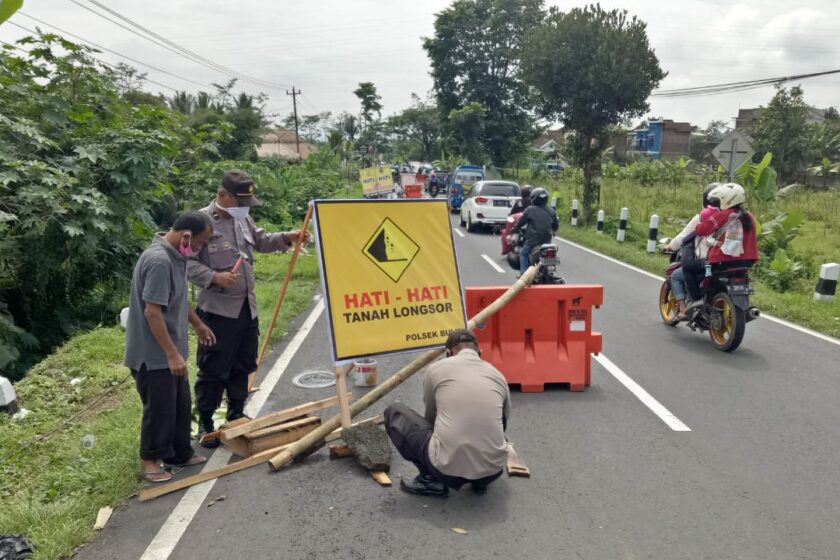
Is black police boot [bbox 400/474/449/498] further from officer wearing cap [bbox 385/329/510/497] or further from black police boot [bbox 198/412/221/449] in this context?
black police boot [bbox 198/412/221/449]

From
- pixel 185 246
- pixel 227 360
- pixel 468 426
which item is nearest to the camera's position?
pixel 468 426

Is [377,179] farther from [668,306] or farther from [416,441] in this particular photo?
[416,441]

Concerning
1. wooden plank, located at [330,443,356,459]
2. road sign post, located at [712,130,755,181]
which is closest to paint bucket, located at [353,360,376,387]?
wooden plank, located at [330,443,356,459]

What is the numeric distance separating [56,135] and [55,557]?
711 centimetres

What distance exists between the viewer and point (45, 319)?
382 inches

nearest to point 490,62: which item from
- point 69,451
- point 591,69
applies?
point 591,69

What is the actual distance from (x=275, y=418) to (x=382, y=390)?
0.87 metres

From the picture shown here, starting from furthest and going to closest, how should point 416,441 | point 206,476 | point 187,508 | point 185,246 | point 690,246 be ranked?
point 690,246
point 206,476
point 185,246
point 416,441
point 187,508

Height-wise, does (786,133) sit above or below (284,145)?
below

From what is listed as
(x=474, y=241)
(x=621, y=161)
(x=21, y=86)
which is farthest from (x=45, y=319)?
(x=621, y=161)

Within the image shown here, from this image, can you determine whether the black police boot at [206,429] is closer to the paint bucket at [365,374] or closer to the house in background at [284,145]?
the paint bucket at [365,374]

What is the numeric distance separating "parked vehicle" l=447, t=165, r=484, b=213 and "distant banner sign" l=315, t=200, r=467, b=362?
71.1 ft

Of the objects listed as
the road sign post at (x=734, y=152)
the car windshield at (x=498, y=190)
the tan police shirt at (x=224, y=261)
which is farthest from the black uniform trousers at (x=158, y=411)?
the car windshield at (x=498, y=190)

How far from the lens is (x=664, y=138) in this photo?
272 ft
